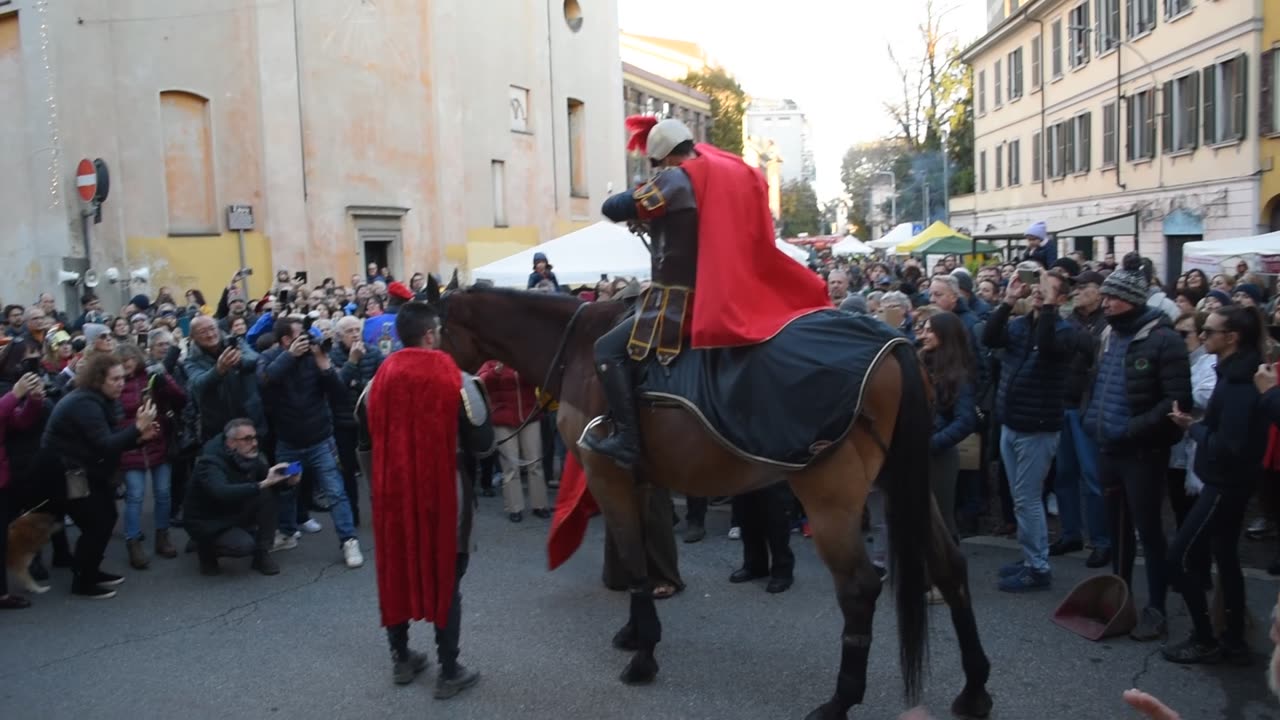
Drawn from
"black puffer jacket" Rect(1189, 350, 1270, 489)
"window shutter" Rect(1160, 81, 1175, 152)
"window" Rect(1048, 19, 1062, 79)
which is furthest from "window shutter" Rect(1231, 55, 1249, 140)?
"black puffer jacket" Rect(1189, 350, 1270, 489)

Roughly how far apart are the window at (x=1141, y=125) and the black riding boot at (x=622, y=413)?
2740cm

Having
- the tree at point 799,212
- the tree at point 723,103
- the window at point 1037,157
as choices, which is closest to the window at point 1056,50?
the window at point 1037,157

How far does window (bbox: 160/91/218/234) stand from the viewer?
19.3 metres

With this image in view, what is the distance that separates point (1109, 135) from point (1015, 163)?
971 cm

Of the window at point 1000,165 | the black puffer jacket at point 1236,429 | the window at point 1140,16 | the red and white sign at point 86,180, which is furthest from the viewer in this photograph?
the window at point 1000,165

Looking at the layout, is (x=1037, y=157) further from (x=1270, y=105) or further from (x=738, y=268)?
(x=738, y=268)

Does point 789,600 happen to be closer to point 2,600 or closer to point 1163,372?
point 1163,372

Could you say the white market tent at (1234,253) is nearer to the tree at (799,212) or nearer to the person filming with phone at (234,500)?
the person filming with phone at (234,500)

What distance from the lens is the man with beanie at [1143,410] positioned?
5.55 meters

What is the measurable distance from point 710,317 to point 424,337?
5.00ft

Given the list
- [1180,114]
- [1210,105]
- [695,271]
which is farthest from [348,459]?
[1180,114]

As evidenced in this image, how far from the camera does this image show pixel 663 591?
22.6 ft

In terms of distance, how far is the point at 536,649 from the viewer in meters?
6.00

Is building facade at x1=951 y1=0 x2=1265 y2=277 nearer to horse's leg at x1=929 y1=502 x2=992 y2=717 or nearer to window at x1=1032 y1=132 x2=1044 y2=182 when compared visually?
window at x1=1032 y1=132 x2=1044 y2=182
